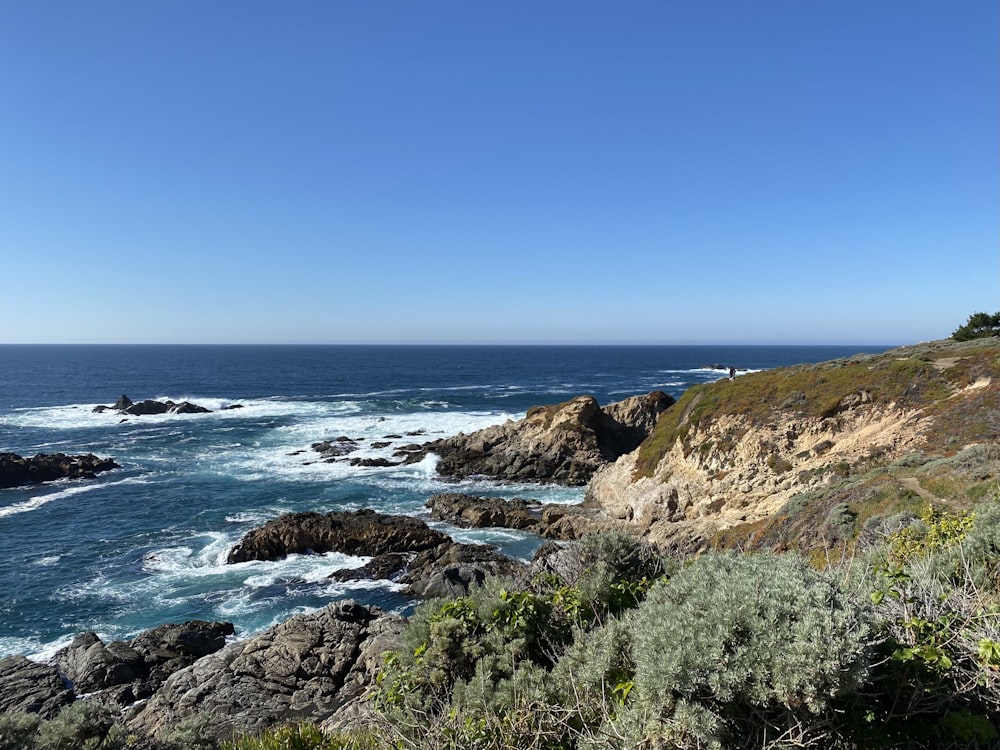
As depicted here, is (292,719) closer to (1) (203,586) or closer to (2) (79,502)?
(1) (203,586)

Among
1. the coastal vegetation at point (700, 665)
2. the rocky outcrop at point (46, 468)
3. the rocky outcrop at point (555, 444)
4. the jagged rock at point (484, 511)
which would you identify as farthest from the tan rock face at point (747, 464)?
the rocky outcrop at point (46, 468)

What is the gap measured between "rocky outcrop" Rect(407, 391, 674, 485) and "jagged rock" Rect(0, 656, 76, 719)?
28556mm

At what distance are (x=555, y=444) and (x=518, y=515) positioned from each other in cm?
1249

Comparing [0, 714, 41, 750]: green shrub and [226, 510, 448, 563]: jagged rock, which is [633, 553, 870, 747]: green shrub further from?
[226, 510, 448, 563]: jagged rock

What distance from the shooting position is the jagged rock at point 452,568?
22641 mm

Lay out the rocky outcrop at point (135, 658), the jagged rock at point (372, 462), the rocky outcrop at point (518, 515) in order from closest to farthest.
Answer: the rocky outcrop at point (135, 658)
the rocky outcrop at point (518, 515)
the jagged rock at point (372, 462)

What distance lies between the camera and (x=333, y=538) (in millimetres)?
28828

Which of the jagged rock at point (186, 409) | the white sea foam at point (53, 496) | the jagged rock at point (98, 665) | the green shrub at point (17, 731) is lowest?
the white sea foam at point (53, 496)

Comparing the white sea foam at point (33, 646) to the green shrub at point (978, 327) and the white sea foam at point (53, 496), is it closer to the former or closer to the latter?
the white sea foam at point (53, 496)

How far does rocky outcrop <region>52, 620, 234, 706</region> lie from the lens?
16234mm

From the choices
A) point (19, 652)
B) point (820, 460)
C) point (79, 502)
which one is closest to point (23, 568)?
point (19, 652)

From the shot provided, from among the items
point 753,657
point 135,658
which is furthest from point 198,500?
point 753,657

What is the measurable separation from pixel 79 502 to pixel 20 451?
886 inches

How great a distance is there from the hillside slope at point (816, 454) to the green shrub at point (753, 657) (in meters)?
11.1
